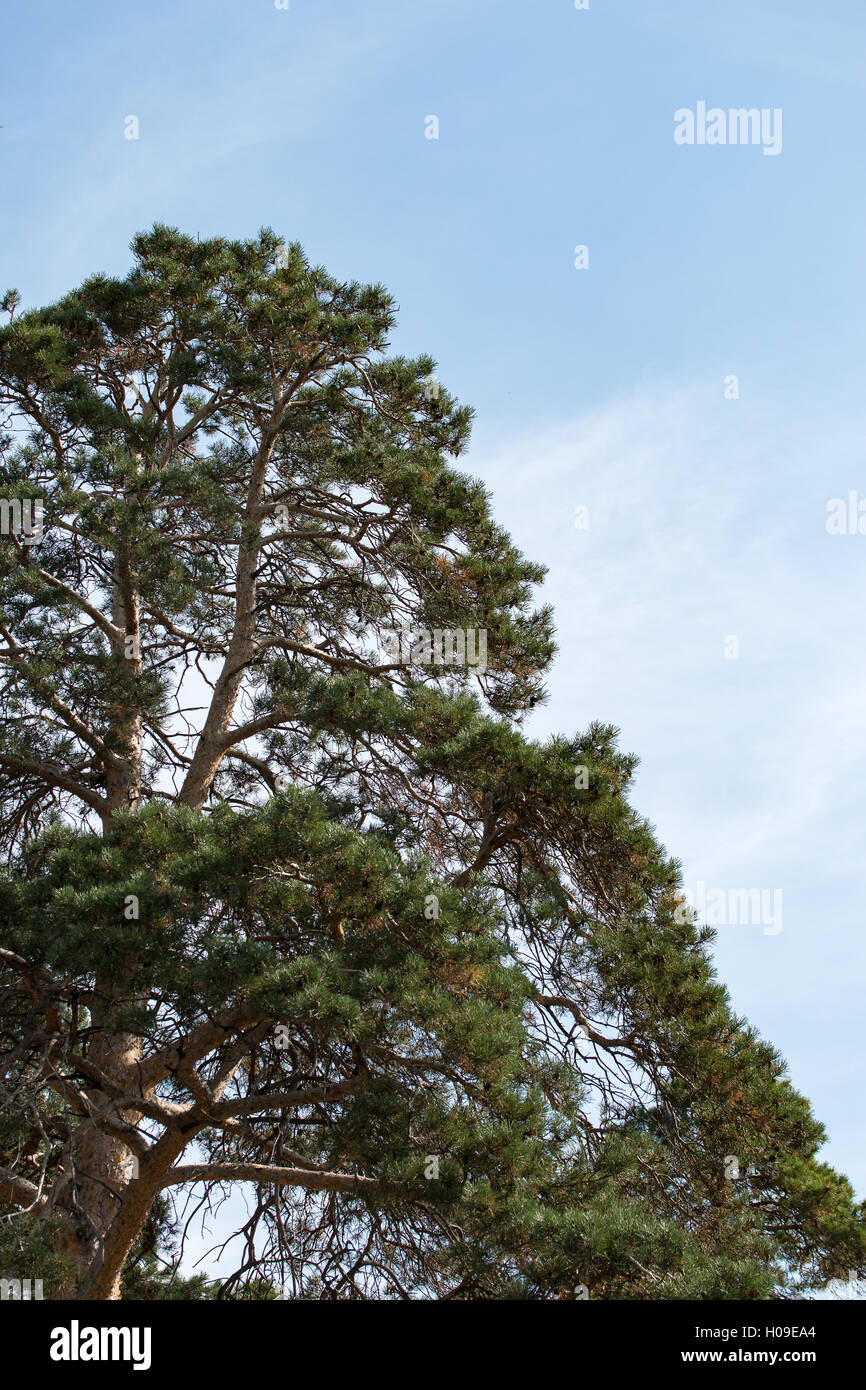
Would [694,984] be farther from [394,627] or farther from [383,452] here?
[383,452]

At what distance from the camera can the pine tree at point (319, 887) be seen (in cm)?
542

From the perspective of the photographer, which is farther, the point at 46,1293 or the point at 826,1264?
the point at 826,1264

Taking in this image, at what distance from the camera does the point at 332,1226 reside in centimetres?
662

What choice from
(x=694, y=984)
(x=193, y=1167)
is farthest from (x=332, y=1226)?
(x=694, y=984)

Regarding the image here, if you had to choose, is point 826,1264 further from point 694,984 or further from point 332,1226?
point 332,1226

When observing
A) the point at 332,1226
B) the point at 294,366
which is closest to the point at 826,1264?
the point at 332,1226

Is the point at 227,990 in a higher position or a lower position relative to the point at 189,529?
lower

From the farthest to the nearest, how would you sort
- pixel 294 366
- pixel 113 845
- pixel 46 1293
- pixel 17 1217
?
→ pixel 294 366, pixel 113 845, pixel 17 1217, pixel 46 1293

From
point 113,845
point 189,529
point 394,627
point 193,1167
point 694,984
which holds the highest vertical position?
point 189,529

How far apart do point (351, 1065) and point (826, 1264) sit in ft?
8.95

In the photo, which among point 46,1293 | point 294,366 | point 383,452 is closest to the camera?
point 46,1293

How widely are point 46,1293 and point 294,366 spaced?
20.6 ft

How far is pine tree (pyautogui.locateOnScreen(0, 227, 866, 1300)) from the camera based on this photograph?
542 cm

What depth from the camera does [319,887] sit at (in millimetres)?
5801
